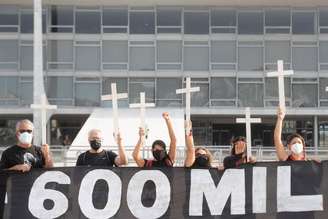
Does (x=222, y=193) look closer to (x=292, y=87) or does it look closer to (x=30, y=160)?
(x=30, y=160)

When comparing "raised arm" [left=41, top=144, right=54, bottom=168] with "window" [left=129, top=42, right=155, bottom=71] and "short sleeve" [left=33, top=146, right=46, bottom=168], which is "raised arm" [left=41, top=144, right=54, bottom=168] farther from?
"window" [left=129, top=42, right=155, bottom=71]

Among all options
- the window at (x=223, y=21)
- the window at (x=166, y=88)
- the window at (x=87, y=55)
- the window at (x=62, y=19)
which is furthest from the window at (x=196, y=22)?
the window at (x=62, y=19)

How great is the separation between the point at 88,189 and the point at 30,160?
783mm

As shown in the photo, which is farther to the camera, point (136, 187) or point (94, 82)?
point (94, 82)

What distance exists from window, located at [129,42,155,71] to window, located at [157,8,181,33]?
1275 mm

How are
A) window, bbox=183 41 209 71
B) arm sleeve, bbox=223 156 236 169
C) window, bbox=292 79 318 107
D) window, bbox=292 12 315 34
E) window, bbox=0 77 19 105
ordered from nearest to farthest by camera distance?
arm sleeve, bbox=223 156 236 169, window, bbox=0 77 19 105, window, bbox=183 41 209 71, window, bbox=292 79 318 107, window, bbox=292 12 315 34

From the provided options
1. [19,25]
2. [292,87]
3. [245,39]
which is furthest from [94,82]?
[292,87]

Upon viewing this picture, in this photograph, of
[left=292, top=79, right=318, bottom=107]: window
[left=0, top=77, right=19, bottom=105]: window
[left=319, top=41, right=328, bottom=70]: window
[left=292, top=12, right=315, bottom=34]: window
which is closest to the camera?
[left=0, top=77, right=19, bottom=105]: window

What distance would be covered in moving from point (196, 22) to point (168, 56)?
2.74m

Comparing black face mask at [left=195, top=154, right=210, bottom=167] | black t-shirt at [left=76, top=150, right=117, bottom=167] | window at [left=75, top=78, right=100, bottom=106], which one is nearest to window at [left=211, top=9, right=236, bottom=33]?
window at [left=75, top=78, right=100, bottom=106]

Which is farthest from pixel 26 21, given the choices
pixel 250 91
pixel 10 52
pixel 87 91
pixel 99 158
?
pixel 99 158

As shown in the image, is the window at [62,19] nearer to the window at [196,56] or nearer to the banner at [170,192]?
the window at [196,56]

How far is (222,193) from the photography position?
24.0 ft

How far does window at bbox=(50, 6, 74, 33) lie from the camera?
35750 mm
